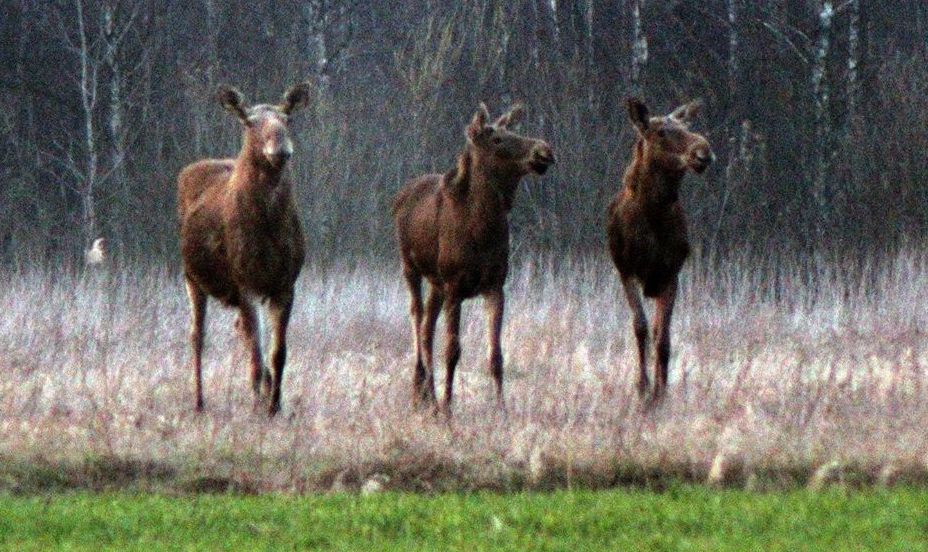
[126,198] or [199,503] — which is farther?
[126,198]

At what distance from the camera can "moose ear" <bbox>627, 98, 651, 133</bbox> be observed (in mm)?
14062

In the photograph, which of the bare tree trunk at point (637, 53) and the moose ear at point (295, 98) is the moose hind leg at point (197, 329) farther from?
the bare tree trunk at point (637, 53)

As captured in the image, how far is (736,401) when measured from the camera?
508 inches

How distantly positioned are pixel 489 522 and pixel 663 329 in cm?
505

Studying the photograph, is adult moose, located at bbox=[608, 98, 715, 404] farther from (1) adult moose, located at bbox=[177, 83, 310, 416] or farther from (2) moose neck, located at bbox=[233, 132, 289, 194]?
(2) moose neck, located at bbox=[233, 132, 289, 194]

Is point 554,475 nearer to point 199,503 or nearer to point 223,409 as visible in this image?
point 199,503

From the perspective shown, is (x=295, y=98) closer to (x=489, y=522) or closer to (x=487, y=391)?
(x=487, y=391)

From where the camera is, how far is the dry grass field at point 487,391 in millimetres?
10852

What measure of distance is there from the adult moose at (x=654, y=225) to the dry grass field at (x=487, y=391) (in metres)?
0.55

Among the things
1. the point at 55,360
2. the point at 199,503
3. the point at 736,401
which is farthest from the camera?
the point at 55,360

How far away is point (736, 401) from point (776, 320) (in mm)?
6230

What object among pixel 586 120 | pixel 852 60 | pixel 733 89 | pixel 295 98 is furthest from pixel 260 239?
pixel 733 89

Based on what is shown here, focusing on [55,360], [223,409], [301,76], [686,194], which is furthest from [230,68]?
[223,409]

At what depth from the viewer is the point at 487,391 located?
47.6 ft
